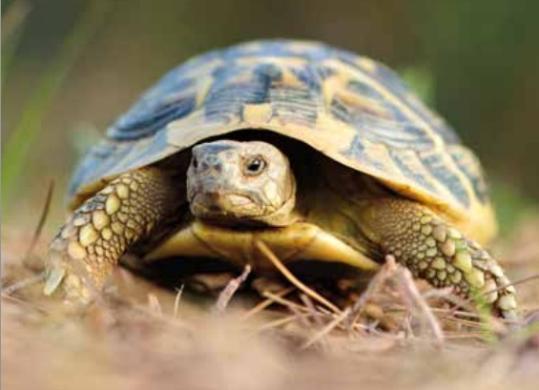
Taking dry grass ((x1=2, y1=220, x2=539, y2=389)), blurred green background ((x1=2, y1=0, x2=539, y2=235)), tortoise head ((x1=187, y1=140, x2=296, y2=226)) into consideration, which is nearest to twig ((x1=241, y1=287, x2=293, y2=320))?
dry grass ((x1=2, y1=220, x2=539, y2=389))

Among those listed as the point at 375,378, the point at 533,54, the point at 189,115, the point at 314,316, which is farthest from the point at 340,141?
the point at 533,54

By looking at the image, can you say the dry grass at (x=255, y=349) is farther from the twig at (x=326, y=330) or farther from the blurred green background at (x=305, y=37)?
the blurred green background at (x=305, y=37)

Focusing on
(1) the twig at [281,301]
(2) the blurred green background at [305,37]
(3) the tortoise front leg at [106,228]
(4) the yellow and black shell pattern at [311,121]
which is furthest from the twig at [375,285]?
(2) the blurred green background at [305,37]

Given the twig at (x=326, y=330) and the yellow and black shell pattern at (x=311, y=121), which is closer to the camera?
the twig at (x=326, y=330)

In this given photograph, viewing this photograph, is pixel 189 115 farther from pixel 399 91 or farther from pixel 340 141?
pixel 399 91

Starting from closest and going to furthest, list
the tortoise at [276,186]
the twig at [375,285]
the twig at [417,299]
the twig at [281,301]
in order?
the twig at [417,299], the twig at [375,285], the twig at [281,301], the tortoise at [276,186]

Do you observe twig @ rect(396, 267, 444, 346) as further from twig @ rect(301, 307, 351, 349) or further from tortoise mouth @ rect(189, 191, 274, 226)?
tortoise mouth @ rect(189, 191, 274, 226)
